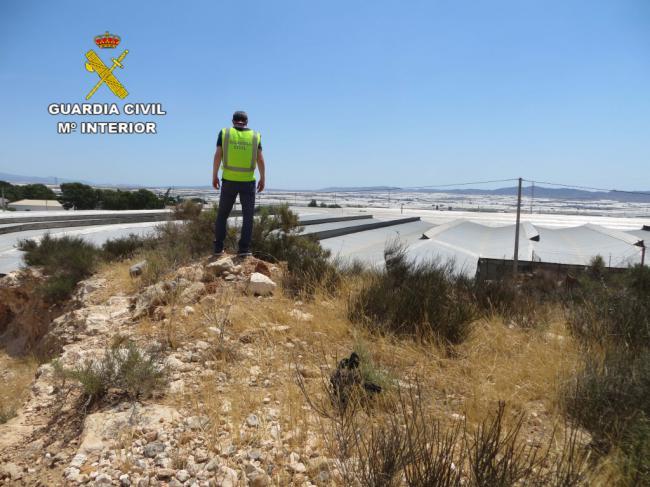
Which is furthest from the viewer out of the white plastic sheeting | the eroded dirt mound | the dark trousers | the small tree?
the small tree

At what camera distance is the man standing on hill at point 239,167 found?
5.81 m

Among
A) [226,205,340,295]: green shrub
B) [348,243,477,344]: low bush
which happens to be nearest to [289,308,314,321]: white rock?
[348,243,477,344]: low bush

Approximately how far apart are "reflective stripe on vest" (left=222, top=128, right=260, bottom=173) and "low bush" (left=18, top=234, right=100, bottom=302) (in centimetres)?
397

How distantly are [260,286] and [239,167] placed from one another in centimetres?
181

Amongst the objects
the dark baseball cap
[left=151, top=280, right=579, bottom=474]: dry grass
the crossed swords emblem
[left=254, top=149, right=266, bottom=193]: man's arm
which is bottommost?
[left=151, top=280, right=579, bottom=474]: dry grass

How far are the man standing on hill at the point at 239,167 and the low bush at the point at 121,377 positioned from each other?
3318 millimetres

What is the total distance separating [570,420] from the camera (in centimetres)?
254

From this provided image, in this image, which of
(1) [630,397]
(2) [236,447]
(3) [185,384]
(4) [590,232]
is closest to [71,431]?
(3) [185,384]

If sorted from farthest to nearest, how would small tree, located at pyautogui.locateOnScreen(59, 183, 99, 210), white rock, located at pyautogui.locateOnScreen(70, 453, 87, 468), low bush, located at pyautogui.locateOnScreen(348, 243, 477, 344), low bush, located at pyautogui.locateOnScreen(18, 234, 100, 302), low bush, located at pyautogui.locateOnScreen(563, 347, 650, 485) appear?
1. small tree, located at pyautogui.locateOnScreen(59, 183, 99, 210)
2. low bush, located at pyautogui.locateOnScreen(18, 234, 100, 302)
3. low bush, located at pyautogui.locateOnScreen(348, 243, 477, 344)
4. white rock, located at pyautogui.locateOnScreen(70, 453, 87, 468)
5. low bush, located at pyautogui.locateOnScreen(563, 347, 650, 485)

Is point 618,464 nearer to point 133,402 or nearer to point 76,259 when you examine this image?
point 133,402

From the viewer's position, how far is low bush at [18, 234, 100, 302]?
24.9 feet

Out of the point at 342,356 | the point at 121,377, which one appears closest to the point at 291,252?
the point at 342,356

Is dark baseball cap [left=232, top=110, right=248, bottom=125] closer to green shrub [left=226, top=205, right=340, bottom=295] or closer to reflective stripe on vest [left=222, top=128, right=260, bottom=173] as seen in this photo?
reflective stripe on vest [left=222, top=128, right=260, bottom=173]

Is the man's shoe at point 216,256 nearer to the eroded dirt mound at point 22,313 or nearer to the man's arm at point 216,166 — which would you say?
the man's arm at point 216,166
